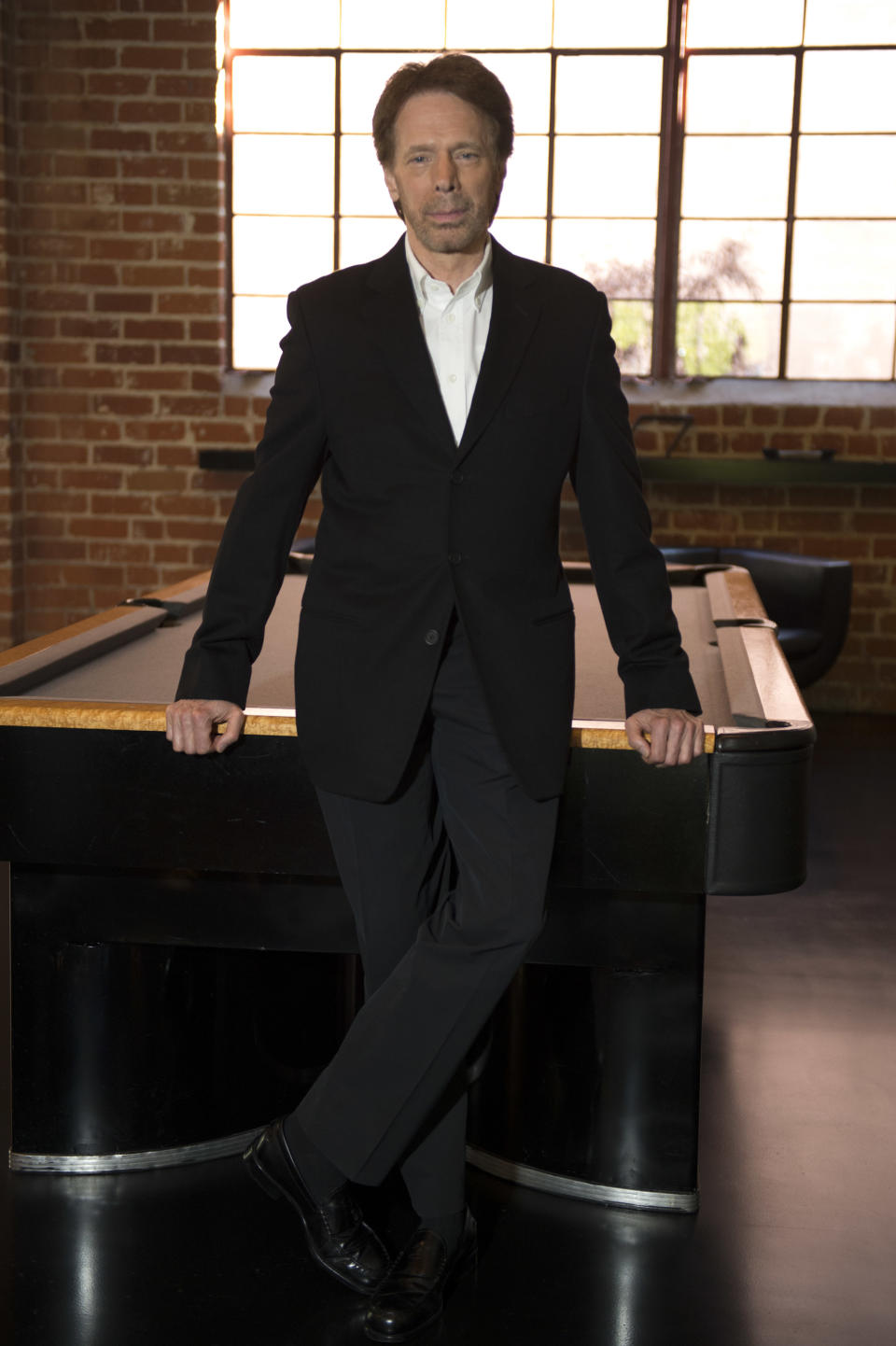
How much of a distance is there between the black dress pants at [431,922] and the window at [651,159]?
15.8 feet

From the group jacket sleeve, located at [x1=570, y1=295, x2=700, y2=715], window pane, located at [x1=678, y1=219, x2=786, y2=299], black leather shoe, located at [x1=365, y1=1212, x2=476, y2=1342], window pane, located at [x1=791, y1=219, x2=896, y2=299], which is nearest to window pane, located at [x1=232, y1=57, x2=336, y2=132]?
window pane, located at [x1=678, y1=219, x2=786, y2=299]

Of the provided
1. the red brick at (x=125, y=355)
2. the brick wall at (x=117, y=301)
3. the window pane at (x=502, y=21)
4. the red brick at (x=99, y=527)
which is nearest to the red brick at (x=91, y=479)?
the brick wall at (x=117, y=301)

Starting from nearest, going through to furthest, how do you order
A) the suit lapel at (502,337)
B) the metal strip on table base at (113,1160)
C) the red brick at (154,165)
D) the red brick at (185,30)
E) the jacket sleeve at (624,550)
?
the suit lapel at (502,337) → the jacket sleeve at (624,550) → the metal strip on table base at (113,1160) → the red brick at (185,30) → the red brick at (154,165)

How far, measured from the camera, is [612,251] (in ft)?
20.6

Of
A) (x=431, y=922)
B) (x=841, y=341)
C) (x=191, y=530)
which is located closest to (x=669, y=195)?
(x=841, y=341)

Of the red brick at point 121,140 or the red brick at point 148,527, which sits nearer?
the red brick at point 121,140

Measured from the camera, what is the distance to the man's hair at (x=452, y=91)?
179 cm

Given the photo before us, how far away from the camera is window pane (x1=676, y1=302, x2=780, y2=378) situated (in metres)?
6.26

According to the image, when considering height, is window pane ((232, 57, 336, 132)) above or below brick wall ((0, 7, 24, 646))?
above

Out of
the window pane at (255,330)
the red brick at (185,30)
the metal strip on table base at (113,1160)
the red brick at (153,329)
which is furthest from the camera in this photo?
the window pane at (255,330)

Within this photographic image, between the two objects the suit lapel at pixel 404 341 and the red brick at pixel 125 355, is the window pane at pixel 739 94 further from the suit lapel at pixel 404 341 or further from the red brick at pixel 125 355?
the suit lapel at pixel 404 341

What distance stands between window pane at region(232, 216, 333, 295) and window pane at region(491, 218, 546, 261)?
78 cm

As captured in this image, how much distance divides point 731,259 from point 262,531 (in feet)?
16.0

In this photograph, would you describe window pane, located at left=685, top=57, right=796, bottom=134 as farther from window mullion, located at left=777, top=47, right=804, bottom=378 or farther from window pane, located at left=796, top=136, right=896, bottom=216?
window pane, located at left=796, top=136, right=896, bottom=216
